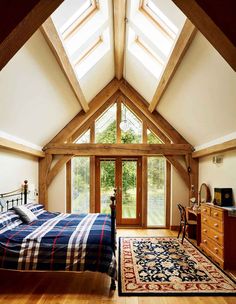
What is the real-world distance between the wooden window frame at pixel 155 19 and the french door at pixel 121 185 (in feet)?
11.6

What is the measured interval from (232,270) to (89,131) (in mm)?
4550

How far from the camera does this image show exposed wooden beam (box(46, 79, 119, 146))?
21.0ft

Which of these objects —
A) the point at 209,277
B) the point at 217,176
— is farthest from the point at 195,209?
the point at 209,277

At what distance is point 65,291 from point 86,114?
13.8 ft

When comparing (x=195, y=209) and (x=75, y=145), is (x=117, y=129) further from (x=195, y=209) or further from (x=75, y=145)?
(x=195, y=209)

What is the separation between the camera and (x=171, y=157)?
6.52m

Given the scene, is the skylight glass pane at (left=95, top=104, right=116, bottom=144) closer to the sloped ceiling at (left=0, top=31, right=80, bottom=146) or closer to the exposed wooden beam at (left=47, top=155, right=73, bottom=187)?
the exposed wooden beam at (left=47, top=155, right=73, bottom=187)

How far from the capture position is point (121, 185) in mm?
6836

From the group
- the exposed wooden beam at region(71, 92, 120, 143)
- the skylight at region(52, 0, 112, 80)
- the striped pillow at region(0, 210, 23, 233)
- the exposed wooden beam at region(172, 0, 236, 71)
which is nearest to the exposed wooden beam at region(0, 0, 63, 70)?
the exposed wooden beam at region(172, 0, 236, 71)

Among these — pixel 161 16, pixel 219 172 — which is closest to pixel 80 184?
pixel 219 172

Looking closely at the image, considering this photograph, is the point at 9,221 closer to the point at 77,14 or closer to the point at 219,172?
the point at 77,14

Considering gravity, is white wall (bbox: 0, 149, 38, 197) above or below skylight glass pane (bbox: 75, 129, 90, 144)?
below

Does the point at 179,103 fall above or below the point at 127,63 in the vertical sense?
below

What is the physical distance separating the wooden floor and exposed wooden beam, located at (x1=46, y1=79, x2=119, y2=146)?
11.6 ft
